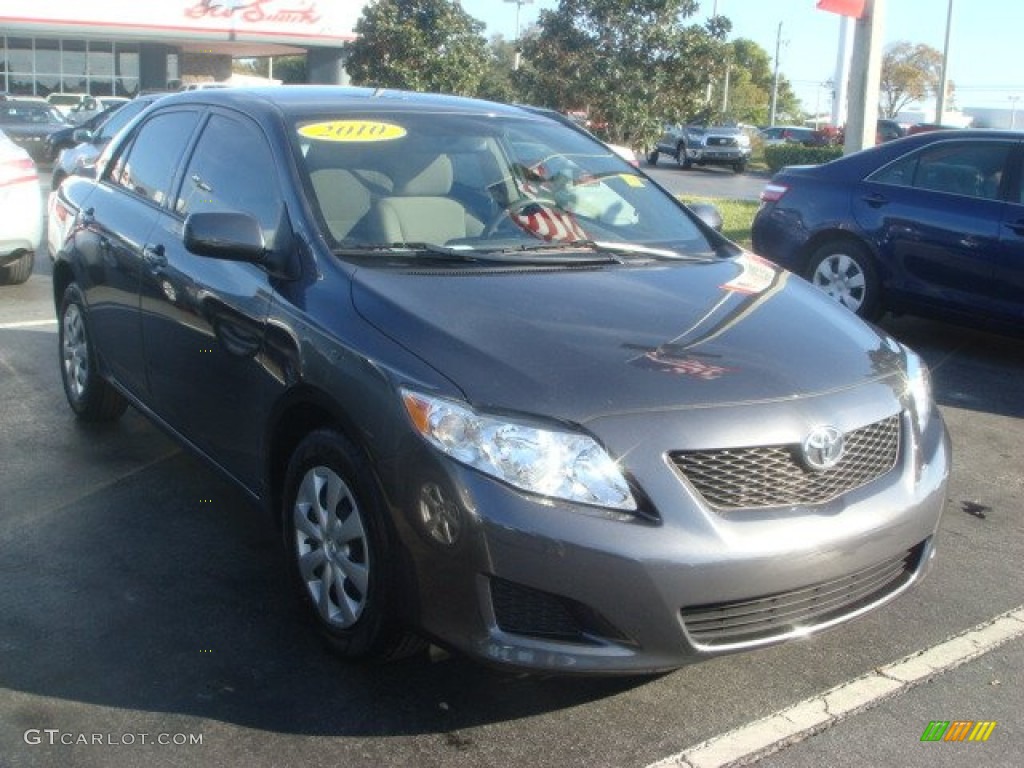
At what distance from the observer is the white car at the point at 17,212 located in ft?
29.9

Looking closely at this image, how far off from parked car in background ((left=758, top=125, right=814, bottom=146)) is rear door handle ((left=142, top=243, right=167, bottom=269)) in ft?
132

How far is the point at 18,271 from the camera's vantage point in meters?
9.64

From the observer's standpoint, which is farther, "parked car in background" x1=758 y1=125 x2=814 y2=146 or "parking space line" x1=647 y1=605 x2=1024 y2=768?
"parked car in background" x1=758 y1=125 x2=814 y2=146

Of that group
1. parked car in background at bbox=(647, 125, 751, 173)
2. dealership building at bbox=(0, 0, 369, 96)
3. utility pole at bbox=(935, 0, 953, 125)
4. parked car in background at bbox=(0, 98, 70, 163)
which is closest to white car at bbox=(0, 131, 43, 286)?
parked car in background at bbox=(0, 98, 70, 163)

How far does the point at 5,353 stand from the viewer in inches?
286

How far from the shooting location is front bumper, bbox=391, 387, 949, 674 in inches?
114

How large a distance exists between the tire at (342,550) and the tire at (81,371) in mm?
2220

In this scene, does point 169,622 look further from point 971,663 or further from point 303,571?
point 971,663

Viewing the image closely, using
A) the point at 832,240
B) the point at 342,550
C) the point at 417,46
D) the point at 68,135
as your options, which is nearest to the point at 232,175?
the point at 342,550

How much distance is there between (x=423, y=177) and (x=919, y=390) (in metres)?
1.87

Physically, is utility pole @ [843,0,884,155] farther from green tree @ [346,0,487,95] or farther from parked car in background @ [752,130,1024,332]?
green tree @ [346,0,487,95]

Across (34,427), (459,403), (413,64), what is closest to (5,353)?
(34,427)

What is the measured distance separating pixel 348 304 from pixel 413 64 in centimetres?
2094

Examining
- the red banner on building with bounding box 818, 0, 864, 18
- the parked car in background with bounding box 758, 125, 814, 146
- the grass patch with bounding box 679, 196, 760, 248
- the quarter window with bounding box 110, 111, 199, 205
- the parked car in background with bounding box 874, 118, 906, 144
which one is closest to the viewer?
the quarter window with bounding box 110, 111, 199, 205
